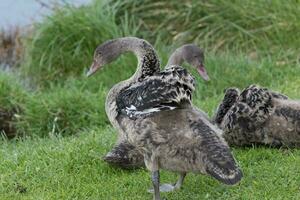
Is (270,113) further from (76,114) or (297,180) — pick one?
(76,114)

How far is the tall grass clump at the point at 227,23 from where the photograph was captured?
10516 millimetres

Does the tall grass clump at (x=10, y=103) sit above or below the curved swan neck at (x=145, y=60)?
below

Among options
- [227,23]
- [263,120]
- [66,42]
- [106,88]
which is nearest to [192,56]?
[263,120]

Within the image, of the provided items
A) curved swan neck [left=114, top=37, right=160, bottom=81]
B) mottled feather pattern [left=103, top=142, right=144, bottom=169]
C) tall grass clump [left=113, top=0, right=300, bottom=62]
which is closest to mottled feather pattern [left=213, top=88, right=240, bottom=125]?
mottled feather pattern [left=103, top=142, right=144, bottom=169]

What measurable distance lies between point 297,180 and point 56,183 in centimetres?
172

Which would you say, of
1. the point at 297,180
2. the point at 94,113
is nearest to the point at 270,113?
the point at 297,180

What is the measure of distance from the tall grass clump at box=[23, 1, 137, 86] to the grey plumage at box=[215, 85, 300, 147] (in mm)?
4464

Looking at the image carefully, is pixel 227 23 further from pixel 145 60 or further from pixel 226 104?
pixel 145 60

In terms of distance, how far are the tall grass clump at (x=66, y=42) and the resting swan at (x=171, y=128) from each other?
527 cm

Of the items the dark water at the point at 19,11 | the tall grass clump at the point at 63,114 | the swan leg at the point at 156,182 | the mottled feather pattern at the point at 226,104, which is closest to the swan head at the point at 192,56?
the mottled feather pattern at the point at 226,104

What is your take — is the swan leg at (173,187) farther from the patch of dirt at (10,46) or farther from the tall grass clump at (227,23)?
the patch of dirt at (10,46)

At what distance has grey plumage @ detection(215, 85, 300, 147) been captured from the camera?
647 centimetres

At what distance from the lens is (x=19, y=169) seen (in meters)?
6.50

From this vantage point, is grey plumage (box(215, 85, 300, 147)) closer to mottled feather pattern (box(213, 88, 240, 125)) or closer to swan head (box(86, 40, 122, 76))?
mottled feather pattern (box(213, 88, 240, 125))
